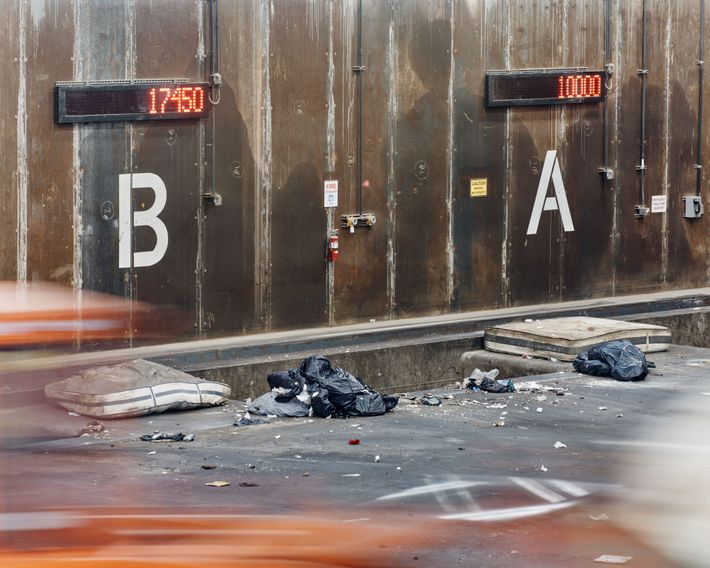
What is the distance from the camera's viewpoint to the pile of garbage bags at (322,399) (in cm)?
1428

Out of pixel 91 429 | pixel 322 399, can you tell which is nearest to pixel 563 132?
pixel 322 399

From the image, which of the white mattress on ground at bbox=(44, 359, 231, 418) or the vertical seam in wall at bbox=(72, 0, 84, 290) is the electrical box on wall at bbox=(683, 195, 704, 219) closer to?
the white mattress on ground at bbox=(44, 359, 231, 418)

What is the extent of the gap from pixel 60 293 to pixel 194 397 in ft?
6.79

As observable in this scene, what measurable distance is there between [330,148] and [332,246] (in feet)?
4.15

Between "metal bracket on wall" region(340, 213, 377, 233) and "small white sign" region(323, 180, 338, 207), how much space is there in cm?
25

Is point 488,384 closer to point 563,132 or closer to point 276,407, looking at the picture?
point 276,407

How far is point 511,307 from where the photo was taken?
792 inches

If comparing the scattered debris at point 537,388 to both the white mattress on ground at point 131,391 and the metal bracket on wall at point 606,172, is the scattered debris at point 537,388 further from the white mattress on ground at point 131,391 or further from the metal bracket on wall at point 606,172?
the metal bracket on wall at point 606,172

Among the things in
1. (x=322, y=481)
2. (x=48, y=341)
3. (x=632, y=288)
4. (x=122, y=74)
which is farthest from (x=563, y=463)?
(x=632, y=288)

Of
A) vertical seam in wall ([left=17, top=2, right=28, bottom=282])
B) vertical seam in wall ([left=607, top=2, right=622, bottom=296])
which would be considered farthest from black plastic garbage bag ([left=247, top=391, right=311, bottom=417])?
vertical seam in wall ([left=607, top=2, right=622, bottom=296])

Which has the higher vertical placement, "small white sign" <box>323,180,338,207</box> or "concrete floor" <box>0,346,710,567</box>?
"small white sign" <box>323,180,338,207</box>

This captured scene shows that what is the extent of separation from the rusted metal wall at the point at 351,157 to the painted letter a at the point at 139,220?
6cm

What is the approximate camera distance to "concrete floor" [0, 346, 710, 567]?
32.0ft

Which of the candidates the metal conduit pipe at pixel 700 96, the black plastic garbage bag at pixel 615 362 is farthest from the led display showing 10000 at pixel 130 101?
the metal conduit pipe at pixel 700 96
